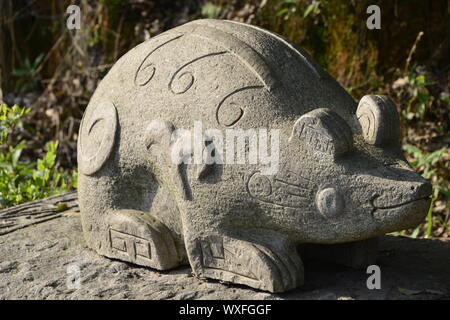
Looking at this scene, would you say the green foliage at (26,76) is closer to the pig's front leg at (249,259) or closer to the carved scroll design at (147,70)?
the carved scroll design at (147,70)

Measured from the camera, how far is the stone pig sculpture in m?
2.89

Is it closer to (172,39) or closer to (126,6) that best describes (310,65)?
(172,39)

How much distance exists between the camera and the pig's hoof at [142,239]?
10.9ft

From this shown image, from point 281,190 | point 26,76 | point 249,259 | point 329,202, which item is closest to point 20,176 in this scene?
point 26,76

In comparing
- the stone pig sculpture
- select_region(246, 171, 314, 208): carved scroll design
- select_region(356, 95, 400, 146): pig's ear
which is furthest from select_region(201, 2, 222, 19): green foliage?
select_region(246, 171, 314, 208): carved scroll design

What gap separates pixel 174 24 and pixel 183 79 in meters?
4.54

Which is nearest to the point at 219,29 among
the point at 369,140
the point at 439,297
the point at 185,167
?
the point at 185,167

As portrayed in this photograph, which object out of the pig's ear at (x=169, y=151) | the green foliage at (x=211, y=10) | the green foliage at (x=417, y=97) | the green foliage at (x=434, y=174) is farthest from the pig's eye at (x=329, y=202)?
the green foliage at (x=211, y=10)

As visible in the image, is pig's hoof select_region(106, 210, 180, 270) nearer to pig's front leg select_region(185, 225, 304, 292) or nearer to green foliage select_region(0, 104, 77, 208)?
pig's front leg select_region(185, 225, 304, 292)

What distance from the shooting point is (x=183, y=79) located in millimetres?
3238

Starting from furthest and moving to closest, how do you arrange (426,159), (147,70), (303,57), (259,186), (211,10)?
1. (211,10)
2. (426,159)
3. (147,70)
4. (303,57)
5. (259,186)

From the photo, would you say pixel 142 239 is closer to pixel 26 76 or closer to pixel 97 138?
pixel 97 138

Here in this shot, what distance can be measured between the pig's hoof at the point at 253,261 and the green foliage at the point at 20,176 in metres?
2.25
